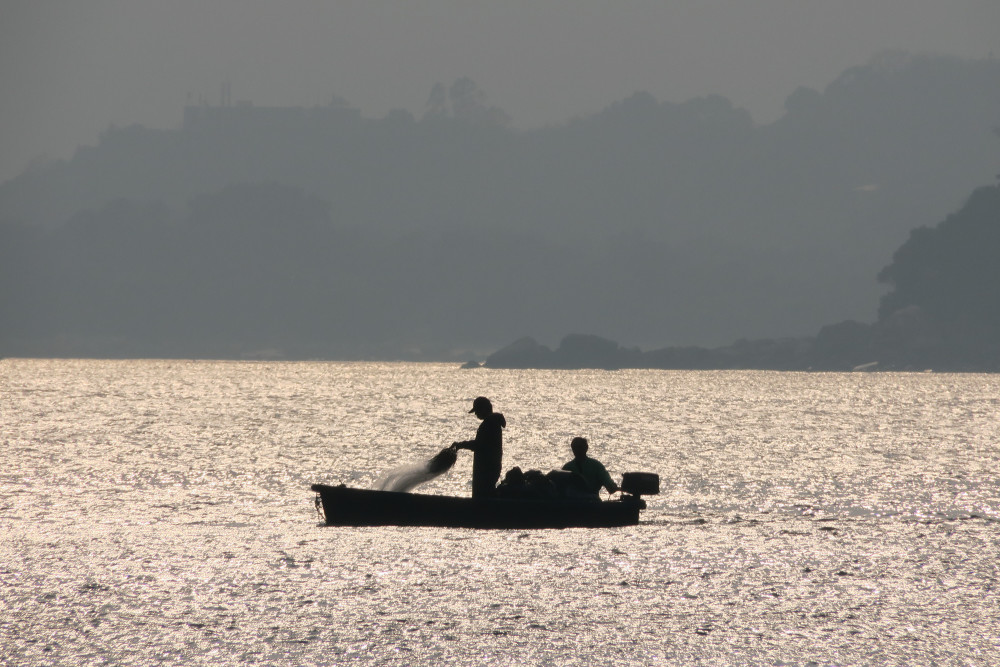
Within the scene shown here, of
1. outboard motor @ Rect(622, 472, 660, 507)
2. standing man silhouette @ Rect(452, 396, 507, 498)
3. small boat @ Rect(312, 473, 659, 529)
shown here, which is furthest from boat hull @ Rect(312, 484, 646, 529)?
standing man silhouette @ Rect(452, 396, 507, 498)

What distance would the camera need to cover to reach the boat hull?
26188 mm

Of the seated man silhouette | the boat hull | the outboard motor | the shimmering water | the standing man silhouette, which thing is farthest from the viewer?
the outboard motor

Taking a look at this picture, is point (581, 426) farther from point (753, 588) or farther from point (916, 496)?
point (753, 588)

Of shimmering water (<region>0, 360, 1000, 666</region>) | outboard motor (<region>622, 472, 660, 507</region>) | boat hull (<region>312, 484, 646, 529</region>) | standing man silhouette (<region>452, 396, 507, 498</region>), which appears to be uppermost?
standing man silhouette (<region>452, 396, 507, 498</region>)

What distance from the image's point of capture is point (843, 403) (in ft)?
470

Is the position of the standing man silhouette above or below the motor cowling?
above

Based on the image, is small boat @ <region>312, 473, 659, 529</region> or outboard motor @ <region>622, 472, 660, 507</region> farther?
outboard motor @ <region>622, 472, 660, 507</region>

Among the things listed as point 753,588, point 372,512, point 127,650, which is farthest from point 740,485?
point 127,650

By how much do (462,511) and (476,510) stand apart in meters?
0.35

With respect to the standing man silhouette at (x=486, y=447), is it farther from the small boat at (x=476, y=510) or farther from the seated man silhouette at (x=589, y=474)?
the seated man silhouette at (x=589, y=474)

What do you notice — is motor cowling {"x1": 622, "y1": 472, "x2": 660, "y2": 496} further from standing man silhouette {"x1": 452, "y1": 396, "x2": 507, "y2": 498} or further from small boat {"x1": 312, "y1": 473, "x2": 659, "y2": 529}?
standing man silhouette {"x1": 452, "y1": 396, "x2": 507, "y2": 498}

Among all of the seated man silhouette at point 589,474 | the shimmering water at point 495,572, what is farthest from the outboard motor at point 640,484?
the shimmering water at point 495,572

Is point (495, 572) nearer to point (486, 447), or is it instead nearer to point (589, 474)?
point (486, 447)

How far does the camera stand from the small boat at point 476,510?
26.2m
